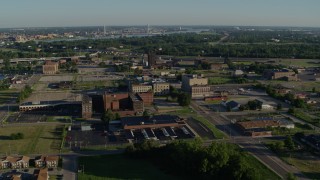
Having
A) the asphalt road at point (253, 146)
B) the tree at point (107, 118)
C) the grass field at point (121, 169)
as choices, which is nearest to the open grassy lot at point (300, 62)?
the asphalt road at point (253, 146)

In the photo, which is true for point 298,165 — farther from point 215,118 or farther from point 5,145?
point 5,145

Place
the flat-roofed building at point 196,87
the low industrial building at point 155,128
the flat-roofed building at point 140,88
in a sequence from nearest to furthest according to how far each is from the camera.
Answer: the low industrial building at point 155,128 → the flat-roofed building at point 196,87 → the flat-roofed building at point 140,88

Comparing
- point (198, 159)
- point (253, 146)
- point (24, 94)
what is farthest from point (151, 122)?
point (24, 94)

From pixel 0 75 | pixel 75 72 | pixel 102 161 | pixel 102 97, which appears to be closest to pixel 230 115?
pixel 102 97

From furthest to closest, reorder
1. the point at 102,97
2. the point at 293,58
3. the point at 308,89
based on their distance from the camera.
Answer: the point at 293,58 → the point at 308,89 → the point at 102,97

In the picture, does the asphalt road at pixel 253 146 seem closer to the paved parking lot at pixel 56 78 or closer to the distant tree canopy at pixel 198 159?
the distant tree canopy at pixel 198 159

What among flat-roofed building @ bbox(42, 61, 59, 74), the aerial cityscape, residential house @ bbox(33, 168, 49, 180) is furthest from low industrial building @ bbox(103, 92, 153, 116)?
flat-roofed building @ bbox(42, 61, 59, 74)
